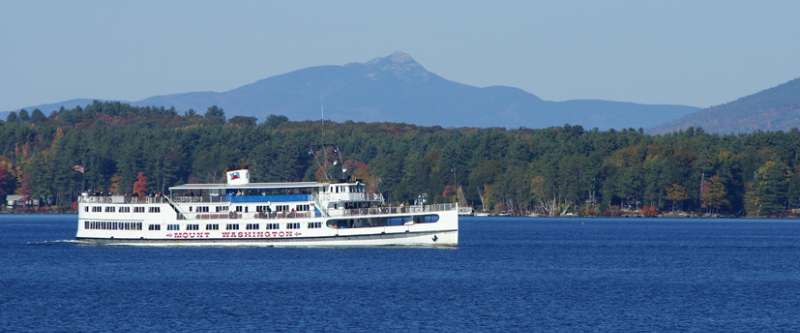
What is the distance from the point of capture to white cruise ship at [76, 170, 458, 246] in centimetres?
11956

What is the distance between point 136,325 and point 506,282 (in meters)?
30.5

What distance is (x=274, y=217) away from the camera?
12106cm

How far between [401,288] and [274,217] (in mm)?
31706

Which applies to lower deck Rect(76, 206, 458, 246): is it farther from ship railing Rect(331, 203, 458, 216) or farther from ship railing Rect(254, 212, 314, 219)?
ship railing Rect(331, 203, 458, 216)

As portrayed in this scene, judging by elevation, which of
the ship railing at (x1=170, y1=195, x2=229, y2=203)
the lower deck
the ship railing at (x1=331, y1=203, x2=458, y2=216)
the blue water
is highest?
the ship railing at (x1=170, y1=195, x2=229, y2=203)

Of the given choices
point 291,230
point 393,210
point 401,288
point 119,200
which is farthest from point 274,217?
point 401,288

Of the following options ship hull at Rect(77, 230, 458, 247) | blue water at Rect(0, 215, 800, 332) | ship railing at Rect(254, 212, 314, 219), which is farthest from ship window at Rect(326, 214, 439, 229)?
blue water at Rect(0, 215, 800, 332)

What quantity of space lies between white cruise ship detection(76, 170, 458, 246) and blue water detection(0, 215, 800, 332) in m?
1.45

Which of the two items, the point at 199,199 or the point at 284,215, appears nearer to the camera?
the point at 284,215

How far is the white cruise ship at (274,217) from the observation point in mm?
119562

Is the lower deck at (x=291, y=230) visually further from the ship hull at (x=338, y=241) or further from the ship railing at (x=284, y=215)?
the ship railing at (x=284, y=215)

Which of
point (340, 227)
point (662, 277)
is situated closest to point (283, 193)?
point (340, 227)

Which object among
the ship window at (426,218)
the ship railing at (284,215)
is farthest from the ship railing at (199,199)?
the ship window at (426,218)

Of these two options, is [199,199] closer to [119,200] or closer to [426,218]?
[119,200]
